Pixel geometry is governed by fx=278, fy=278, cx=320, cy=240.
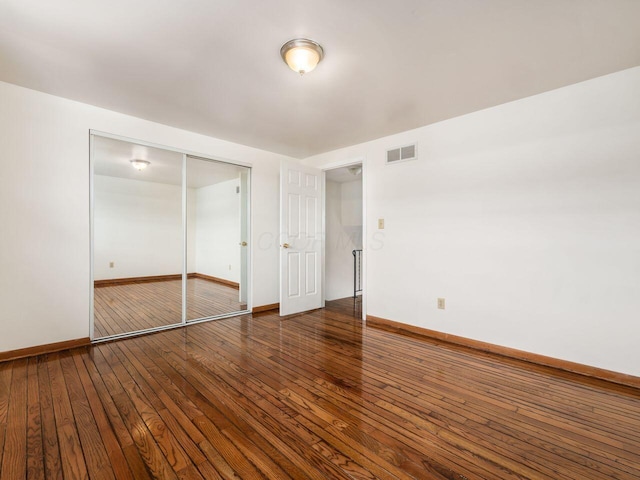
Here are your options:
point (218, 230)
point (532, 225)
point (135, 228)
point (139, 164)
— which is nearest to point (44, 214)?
point (139, 164)

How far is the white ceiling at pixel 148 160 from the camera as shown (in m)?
3.23

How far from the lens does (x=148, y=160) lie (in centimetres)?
388

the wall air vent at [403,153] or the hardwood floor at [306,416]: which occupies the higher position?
the wall air vent at [403,153]

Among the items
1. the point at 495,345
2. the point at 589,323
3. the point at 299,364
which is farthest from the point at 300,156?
the point at 589,323

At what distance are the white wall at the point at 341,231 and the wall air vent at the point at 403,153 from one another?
184 cm

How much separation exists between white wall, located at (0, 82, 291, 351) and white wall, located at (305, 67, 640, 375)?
3.52 metres

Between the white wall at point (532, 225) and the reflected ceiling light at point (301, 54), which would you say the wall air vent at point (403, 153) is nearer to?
the white wall at point (532, 225)

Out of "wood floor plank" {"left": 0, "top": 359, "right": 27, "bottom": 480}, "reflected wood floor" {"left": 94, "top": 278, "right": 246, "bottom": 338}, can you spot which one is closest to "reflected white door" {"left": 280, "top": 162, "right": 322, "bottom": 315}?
"reflected wood floor" {"left": 94, "top": 278, "right": 246, "bottom": 338}

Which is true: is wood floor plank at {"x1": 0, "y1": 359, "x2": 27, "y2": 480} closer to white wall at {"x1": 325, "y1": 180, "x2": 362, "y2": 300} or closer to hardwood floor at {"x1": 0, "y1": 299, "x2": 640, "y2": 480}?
hardwood floor at {"x1": 0, "y1": 299, "x2": 640, "y2": 480}

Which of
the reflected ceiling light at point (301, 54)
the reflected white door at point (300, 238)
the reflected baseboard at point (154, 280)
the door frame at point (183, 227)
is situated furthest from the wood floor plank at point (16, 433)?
the reflected ceiling light at point (301, 54)

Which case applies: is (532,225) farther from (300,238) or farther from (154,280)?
(154,280)

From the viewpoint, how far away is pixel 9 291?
2.51 m

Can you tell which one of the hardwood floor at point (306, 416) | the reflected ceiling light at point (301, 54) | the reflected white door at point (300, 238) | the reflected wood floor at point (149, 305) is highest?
the reflected ceiling light at point (301, 54)

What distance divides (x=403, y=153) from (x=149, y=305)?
13.9 feet
